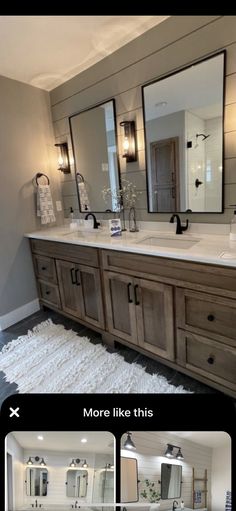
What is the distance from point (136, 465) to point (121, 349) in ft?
5.20

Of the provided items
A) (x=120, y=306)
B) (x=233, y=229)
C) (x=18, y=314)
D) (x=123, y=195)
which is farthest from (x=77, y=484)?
(x=18, y=314)

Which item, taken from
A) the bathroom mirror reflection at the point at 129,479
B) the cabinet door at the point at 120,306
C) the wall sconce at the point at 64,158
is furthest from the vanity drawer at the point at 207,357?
the wall sconce at the point at 64,158

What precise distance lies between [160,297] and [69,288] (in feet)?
3.14

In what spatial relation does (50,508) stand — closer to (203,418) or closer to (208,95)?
(203,418)

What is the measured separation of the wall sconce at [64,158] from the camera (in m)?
2.61

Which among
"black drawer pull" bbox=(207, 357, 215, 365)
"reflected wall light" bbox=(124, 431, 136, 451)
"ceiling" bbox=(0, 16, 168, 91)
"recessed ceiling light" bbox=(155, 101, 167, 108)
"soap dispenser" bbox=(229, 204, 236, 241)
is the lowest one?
"black drawer pull" bbox=(207, 357, 215, 365)

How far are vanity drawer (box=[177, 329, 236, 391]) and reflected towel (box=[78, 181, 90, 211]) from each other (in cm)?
157

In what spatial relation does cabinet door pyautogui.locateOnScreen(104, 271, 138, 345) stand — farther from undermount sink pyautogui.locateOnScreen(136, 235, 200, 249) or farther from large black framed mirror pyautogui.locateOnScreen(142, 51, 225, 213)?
large black framed mirror pyautogui.locateOnScreen(142, 51, 225, 213)

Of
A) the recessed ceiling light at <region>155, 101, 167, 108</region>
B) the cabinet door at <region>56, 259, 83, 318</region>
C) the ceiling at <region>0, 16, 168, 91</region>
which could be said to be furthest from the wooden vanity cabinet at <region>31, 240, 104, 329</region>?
the ceiling at <region>0, 16, 168, 91</region>

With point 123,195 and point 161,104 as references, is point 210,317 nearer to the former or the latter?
point 123,195

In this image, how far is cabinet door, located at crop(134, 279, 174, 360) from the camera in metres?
1.54

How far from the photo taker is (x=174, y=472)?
Result: 1.41 ft

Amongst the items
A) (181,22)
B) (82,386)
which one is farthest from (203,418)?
(181,22)

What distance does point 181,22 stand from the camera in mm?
1607
